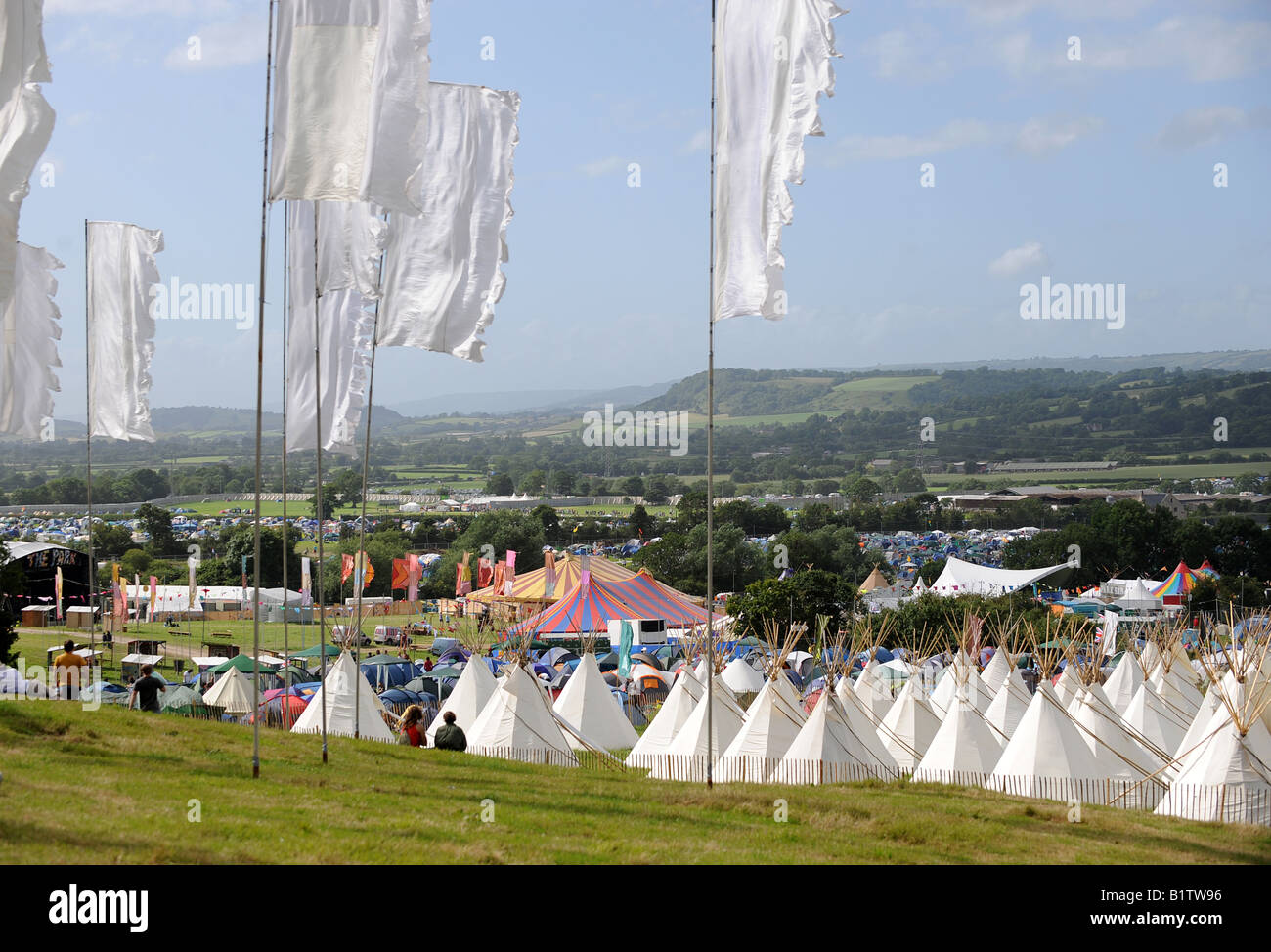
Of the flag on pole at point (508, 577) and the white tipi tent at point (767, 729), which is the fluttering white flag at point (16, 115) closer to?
the white tipi tent at point (767, 729)

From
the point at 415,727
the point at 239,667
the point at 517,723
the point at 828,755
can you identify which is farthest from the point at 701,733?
the point at 239,667

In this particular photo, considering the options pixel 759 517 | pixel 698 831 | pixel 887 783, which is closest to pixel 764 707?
pixel 887 783

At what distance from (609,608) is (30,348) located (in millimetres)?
24616

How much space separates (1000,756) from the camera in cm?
1983

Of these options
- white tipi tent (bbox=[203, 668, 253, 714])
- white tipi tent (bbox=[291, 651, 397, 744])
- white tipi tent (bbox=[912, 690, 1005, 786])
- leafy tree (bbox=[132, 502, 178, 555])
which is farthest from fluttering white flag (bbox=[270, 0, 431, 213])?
leafy tree (bbox=[132, 502, 178, 555])

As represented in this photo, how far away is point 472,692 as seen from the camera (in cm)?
2378

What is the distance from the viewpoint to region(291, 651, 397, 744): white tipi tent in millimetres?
21453

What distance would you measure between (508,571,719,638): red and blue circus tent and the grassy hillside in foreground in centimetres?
2473

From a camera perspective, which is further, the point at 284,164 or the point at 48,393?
the point at 48,393

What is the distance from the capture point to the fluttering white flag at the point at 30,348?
18.5 metres

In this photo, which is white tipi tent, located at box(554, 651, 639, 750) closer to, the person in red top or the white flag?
the person in red top

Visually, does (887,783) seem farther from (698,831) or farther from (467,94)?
(467,94)
